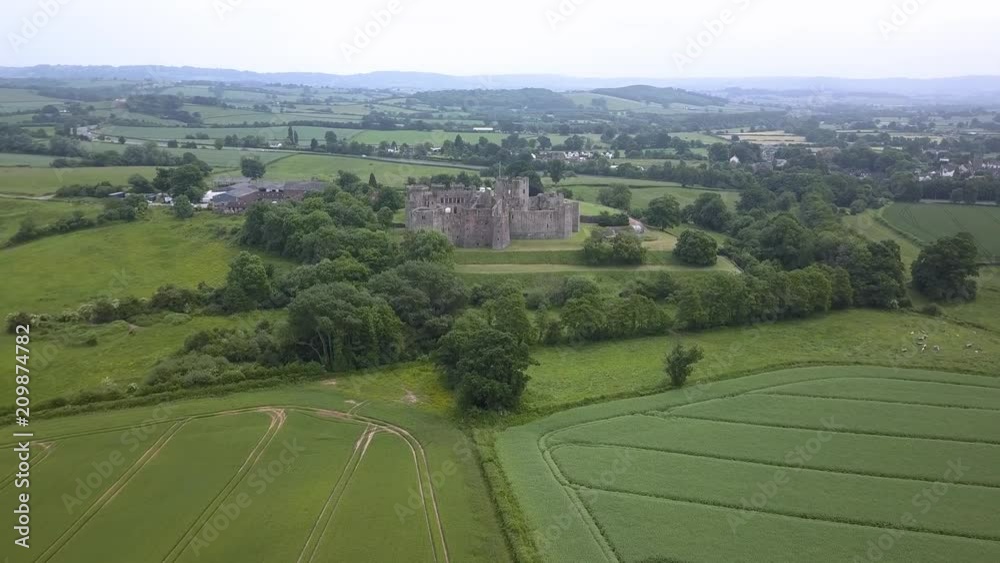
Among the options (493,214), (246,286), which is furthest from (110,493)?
(493,214)

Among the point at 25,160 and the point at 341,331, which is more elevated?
the point at 25,160

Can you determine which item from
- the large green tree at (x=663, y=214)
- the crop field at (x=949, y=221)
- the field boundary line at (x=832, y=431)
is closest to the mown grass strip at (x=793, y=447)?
the field boundary line at (x=832, y=431)

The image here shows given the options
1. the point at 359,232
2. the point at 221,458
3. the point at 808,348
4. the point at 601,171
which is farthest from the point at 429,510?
the point at 601,171

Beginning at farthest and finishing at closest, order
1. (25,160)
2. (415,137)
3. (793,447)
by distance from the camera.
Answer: (415,137), (25,160), (793,447)

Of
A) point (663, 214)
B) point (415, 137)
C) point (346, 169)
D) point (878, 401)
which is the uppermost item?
point (415, 137)

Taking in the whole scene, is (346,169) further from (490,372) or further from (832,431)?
(832,431)

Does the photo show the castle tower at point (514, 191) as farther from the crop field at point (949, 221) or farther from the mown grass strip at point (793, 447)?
the crop field at point (949, 221)

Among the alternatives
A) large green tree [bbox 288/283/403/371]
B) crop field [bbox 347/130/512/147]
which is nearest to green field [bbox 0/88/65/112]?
crop field [bbox 347/130/512/147]

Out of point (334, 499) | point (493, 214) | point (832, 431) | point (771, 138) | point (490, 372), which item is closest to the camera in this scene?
point (334, 499)

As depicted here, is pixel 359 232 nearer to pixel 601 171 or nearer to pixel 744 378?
pixel 744 378
